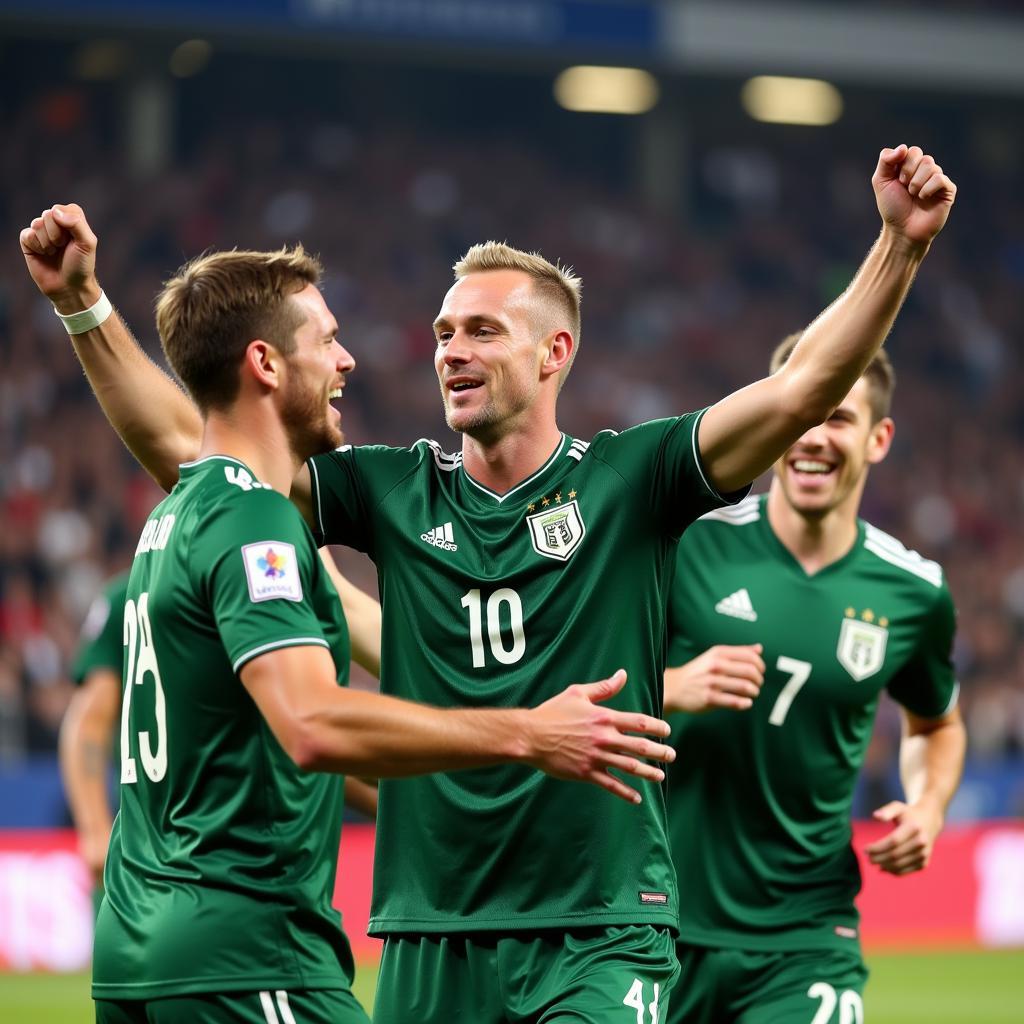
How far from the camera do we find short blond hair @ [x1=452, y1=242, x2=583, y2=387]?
4871mm

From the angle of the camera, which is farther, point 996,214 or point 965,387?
point 996,214

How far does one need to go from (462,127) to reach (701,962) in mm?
23005

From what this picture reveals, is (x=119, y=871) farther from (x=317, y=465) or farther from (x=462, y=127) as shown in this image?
(x=462, y=127)

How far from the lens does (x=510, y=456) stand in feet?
15.6

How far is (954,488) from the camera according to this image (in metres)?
23.5

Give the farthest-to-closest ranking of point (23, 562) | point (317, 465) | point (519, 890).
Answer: point (23, 562) < point (317, 465) < point (519, 890)

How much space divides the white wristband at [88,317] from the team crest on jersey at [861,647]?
94.6 inches

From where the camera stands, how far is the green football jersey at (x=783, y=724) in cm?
541

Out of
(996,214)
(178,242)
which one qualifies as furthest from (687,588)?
(996,214)

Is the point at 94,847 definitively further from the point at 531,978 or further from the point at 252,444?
the point at 252,444

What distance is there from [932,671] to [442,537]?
6.56 ft

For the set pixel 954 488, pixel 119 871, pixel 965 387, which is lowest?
pixel 119 871

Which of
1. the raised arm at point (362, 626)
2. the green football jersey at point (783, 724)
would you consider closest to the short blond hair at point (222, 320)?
the raised arm at point (362, 626)

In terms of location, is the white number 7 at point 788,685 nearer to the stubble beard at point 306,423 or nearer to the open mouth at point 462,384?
the open mouth at point 462,384
